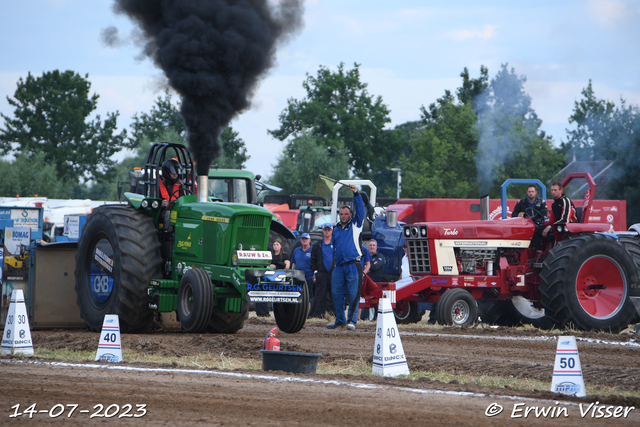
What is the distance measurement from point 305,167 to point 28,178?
18.6 metres

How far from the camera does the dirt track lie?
510 cm

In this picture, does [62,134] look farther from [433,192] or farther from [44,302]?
[44,302]

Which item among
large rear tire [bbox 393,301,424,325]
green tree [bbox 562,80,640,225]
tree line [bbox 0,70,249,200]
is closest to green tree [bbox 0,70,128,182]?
tree line [bbox 0,70,249,200]

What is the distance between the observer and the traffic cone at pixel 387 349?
6.94 meters

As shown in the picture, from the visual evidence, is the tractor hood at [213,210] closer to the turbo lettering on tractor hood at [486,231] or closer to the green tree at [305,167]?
the turbo lettering on tractor hood at [486,231]

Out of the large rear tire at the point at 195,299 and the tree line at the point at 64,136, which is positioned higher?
the tree line at the point at 64,136

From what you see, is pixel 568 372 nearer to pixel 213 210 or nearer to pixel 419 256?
pixel 213 210

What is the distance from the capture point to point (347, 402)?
555 centimetres

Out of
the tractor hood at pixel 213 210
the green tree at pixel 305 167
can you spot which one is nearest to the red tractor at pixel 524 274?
the tractor hood at pixel 213 210

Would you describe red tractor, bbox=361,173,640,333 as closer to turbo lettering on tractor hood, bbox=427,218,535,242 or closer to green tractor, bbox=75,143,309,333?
turbo lettering on tractor hood, bbox=427,218,535,242

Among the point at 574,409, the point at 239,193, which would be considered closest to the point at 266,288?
the point at 574,409

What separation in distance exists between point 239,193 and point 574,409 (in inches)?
438

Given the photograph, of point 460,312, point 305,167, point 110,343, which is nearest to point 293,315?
point 110,343

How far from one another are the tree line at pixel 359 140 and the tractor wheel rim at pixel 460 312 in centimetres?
1991
